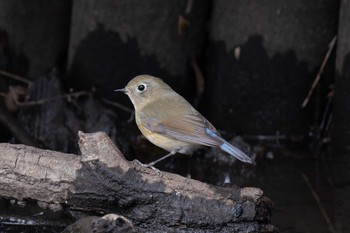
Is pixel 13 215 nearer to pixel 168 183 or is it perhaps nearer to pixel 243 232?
pixel 168 183

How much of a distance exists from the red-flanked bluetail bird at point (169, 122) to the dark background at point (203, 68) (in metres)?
1.12

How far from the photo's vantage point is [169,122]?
5.32 metres

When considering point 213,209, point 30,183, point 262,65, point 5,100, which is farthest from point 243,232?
point 5,100

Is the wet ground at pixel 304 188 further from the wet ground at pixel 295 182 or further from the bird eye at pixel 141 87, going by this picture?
the bird eye at pixel 141 87

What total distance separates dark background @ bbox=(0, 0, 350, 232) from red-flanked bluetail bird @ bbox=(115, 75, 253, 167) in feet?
3.67

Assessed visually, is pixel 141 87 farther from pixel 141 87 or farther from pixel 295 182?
pixel 295 182

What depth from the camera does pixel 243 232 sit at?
4.55 meters

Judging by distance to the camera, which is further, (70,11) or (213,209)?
(70,11)

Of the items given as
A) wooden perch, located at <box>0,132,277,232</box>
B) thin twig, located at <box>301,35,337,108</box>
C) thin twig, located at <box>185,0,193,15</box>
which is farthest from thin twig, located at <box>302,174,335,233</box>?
thin twig, located at <box>185,0,193,15</box>

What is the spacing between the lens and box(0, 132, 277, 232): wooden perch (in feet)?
A: 14.5

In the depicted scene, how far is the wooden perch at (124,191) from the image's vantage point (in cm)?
442

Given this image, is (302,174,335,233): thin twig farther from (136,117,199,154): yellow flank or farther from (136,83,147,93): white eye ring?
(136,83,147,93): white eye ring

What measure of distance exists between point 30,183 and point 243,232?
1.25 meters

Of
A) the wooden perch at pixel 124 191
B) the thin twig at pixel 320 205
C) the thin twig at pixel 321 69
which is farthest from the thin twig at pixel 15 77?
the wooden perch at pixel 124 191
